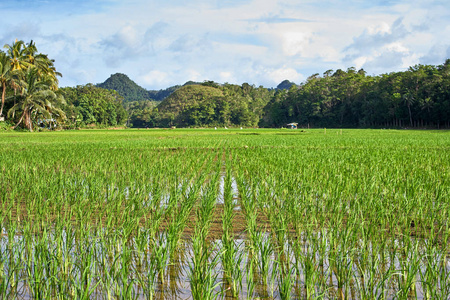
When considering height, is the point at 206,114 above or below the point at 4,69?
below

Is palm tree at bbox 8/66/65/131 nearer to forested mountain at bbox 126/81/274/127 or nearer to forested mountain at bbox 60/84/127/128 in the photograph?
forested mountain at bbox 60/84/127/128

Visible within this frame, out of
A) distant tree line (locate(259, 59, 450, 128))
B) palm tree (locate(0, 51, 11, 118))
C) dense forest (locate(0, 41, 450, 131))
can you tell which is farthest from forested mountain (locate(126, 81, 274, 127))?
palm tree (locate(0, 51, 11, 118))

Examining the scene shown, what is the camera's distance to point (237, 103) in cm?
9231

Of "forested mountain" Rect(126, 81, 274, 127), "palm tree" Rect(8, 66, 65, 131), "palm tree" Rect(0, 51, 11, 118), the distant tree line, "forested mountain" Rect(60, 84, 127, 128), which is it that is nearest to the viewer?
"palm tree" Rect(0, 51, 11, 118)

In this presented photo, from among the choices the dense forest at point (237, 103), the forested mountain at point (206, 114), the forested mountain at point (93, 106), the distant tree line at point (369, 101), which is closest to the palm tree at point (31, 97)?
the dense forest at point (237, 103)

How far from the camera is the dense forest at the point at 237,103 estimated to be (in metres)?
34.7

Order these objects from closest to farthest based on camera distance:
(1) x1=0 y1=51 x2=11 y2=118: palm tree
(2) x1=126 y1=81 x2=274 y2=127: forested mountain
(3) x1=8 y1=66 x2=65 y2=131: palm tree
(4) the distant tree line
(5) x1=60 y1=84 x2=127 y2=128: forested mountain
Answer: (1) x1=0 y1=51 x2=11 y2=118: palm tree, (3) x1=8 y1=66 x2=65 y2=131: palm tree, (4) the distant tree line, (5) x1=60 y1=84 x2=127 y2=128: forested mountain, (2) x1=126 y1=81 x2=274 y2=127: forested mountain

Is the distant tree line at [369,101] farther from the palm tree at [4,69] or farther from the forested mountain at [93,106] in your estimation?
the palm tree at [4,69]

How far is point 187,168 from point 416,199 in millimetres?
5169

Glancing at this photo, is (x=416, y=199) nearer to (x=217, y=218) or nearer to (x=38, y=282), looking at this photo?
(x=217, y=218)

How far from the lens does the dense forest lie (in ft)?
114

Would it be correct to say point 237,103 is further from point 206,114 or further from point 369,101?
point 369,101

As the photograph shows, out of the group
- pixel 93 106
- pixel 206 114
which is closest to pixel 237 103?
pixel 206 114

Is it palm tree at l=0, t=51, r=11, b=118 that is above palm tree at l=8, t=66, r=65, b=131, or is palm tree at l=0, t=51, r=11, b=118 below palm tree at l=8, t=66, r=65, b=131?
above
